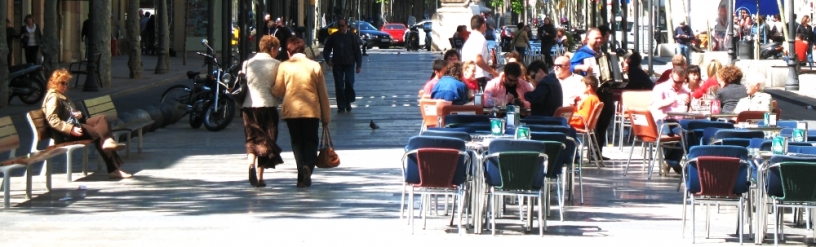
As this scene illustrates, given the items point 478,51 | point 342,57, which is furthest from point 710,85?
point 342,57

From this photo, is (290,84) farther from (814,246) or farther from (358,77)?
(358,77)

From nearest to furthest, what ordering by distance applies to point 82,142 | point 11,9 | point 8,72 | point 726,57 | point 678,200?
point 678,200
point 82,142
point 8,72
point 726,57
point 11,9

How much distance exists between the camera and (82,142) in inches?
576

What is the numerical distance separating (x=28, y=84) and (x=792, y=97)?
14125mm

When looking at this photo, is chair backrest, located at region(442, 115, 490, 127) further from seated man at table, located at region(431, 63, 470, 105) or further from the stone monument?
the stone monument

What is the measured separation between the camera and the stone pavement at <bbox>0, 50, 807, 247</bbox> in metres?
10.8

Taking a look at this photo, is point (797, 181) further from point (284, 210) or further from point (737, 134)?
point (284, 210)

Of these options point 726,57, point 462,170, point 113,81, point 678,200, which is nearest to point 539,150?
point 462,170

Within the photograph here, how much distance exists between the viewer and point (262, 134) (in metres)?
14.1

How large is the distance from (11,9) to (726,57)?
18.7 m

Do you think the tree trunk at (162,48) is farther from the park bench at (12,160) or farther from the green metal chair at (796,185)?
the green metal chair at (796,185)

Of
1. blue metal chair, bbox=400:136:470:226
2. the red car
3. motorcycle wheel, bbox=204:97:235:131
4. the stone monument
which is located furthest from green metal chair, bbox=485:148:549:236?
the red car

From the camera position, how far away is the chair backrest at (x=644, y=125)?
50.7 feet

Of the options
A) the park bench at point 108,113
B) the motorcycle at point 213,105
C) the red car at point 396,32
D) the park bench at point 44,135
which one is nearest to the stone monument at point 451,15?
the red car at point 396,32
